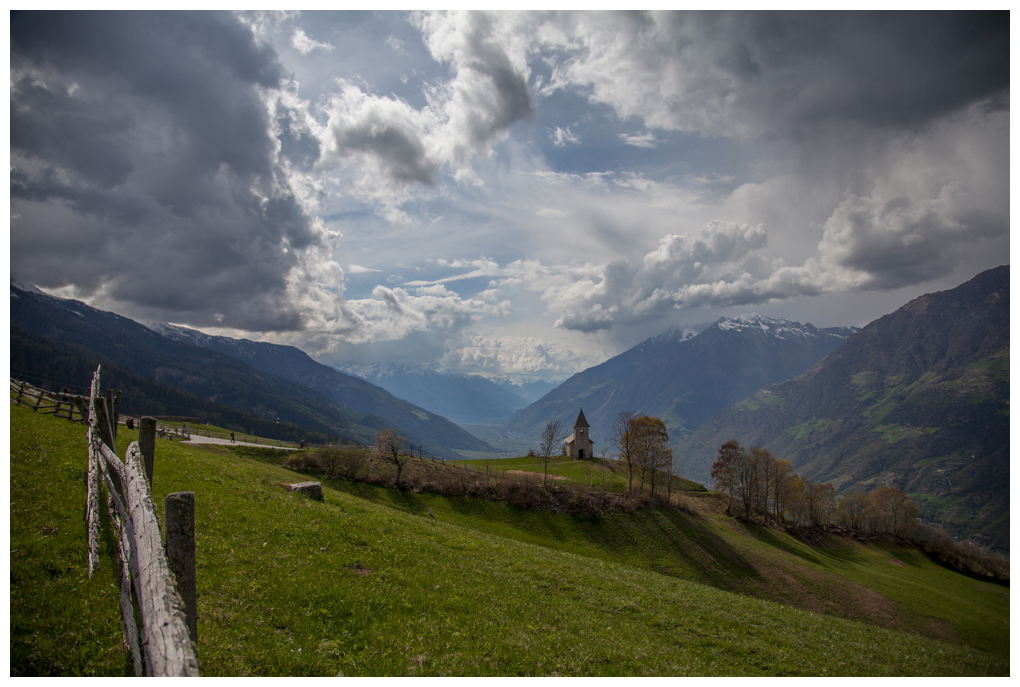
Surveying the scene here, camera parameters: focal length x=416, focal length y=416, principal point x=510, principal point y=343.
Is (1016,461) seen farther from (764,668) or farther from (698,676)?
(698,676)

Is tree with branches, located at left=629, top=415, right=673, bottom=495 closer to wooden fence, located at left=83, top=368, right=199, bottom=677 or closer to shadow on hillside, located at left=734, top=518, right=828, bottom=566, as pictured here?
shadow on hillside, located at left=734, top=518, right=828, bottom=566

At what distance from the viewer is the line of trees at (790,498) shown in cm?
8462

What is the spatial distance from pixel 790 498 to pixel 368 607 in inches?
4794

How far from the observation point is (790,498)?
340 ft

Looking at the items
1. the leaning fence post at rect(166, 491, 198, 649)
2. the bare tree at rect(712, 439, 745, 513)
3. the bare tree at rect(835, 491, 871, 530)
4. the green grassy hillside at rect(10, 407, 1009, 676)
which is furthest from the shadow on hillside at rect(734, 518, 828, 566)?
the leaning fence post at rect(166, 491, 198, 649)

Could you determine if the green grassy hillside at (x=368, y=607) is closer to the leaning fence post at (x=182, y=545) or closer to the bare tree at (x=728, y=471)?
the leaning fence post at (x=182, y=545)

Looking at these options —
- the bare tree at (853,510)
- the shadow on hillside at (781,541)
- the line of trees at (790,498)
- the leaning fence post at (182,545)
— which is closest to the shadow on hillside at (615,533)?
the shadow on hillside at (781,541)

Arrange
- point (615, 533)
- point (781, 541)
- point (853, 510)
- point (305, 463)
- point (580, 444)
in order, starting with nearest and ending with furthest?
point (615, 533) < point (305, 463) < point (781, 541) < point (580, 444) < point (853, 510)

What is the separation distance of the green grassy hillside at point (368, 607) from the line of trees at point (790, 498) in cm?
5814

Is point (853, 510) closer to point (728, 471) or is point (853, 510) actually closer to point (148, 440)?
point (728, 471)

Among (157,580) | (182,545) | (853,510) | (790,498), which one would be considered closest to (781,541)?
(790,498)

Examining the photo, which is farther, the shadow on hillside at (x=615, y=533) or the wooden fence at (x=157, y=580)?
the shadow on hillside at (x=615, y=533)

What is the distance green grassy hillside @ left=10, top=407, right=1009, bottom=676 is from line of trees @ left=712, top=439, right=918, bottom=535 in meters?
58.1

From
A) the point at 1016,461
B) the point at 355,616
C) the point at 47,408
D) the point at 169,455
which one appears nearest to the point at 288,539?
the point at 355,616
